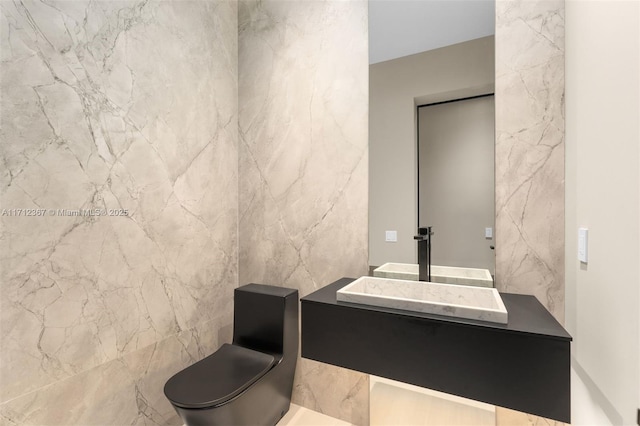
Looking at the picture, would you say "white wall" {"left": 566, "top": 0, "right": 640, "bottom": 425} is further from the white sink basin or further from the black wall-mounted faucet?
the black wall-mounted faucet

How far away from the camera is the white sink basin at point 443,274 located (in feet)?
5.06

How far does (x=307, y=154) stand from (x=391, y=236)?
0.73m

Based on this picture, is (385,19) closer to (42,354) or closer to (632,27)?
(632,27)

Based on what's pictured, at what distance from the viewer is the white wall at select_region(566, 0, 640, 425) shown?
83cm

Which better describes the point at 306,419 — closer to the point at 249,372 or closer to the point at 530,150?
the point at 249,372

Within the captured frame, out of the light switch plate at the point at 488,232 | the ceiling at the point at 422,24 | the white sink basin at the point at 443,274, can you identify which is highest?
the ceiling at the point at 422,24

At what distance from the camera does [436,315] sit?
1.19 m

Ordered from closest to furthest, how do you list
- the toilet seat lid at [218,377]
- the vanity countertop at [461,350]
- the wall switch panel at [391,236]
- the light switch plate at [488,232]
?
1. the vanity countertop at [461,350]
2. the toilet seat lid at [218,377]
3. the light switch plate at [488,232]
4. the wall switch panel at [391,236]

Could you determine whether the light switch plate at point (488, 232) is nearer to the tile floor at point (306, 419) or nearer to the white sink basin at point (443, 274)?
the white sink basin at point (443, 274)

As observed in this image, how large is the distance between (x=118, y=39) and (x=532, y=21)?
197cm

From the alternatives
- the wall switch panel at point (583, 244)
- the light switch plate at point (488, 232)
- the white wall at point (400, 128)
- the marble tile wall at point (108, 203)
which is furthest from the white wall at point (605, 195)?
the marble tile wall at point (108, 203)

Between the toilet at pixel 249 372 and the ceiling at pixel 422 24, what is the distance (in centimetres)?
155

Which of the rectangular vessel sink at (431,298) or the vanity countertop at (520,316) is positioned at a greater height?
the rectangular vessel sink at (431,298)

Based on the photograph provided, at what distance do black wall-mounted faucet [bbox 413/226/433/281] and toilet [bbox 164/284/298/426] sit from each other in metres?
0.79
